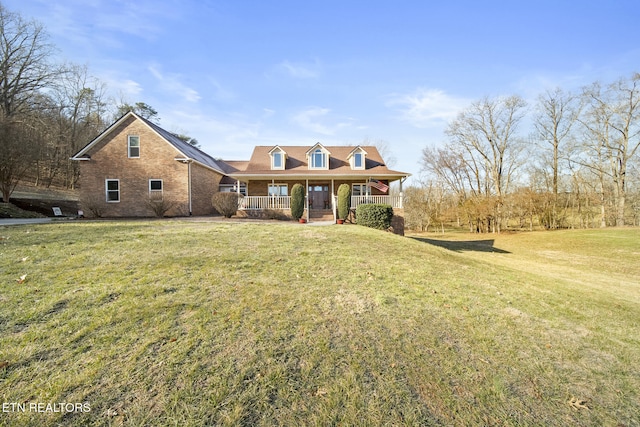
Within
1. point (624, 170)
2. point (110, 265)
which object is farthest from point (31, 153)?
point (624, 170)

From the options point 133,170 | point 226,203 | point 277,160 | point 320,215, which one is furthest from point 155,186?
point 320,215

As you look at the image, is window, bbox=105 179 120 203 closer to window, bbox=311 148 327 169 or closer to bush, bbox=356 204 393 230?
window, bbox=311 148 327 169

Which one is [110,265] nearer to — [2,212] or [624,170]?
[2,212]

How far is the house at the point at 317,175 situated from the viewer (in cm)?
1917

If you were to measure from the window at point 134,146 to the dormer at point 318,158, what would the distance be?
1125 centimetres

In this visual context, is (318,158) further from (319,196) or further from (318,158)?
(319,196)

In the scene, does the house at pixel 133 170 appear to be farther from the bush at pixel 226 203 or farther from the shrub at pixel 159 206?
the bush at pixel 226 203

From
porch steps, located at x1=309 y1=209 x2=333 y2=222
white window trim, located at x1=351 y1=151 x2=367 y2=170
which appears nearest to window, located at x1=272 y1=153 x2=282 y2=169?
porch steps, located at x1=309 y1=209 x2=333 y2=222

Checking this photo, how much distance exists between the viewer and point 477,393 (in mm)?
2742

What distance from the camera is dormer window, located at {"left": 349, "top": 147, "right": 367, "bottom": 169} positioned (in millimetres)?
20719

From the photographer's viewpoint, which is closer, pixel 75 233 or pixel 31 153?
pixel 75 233

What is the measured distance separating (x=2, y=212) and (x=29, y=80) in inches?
721

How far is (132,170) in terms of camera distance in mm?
17969

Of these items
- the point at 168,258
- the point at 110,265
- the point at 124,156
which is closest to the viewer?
the point at 110,265
